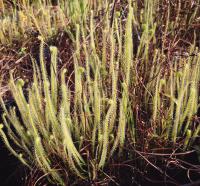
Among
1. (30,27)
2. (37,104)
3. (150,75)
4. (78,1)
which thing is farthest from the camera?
(30,27)

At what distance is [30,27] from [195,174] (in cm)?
149

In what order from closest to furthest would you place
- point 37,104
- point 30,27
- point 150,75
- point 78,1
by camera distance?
point 37,104
point 150,75
point 78,1
point 30,27

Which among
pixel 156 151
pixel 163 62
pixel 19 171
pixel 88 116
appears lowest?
pixel 19 171

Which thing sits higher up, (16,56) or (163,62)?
(163,62)

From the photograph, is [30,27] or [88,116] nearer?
[88,116]

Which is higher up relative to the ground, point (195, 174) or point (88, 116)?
point (88, 116)

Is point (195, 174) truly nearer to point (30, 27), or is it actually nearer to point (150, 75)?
point (150, 75)

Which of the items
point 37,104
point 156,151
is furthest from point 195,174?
point 37,104

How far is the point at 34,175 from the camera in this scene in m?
1.26

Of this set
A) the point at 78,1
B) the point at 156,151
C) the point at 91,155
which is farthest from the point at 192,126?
the point at 78,1

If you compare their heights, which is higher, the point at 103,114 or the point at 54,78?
the point at 54,78

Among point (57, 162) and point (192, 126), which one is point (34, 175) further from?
point (192, 126)

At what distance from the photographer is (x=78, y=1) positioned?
206 cm

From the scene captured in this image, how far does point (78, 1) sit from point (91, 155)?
115cm
